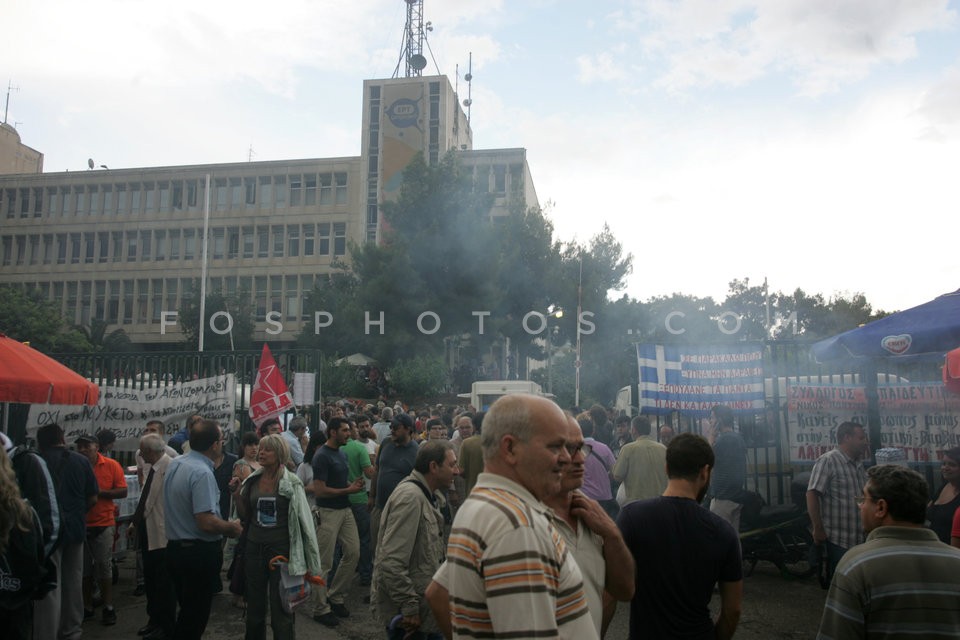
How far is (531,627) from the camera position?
72.5 inches

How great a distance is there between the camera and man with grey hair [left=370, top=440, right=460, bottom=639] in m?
4.29

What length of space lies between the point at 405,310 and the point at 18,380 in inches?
1164

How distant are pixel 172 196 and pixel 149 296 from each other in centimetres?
824

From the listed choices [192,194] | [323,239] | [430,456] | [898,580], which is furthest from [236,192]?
[898,580]

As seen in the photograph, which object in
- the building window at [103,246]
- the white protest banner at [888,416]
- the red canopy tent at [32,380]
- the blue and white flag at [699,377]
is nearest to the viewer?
the red canopy tent at [32,380]

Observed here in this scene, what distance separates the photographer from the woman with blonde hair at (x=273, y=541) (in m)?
5.27

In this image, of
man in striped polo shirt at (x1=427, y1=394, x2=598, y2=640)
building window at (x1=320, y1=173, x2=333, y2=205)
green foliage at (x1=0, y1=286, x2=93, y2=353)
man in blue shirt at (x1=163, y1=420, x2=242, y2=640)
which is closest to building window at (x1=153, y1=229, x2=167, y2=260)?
building window at (x1=320, y1=173, x2=333, y2=205)

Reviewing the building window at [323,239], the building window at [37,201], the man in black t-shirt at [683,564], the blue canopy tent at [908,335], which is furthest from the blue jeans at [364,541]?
the building window at [37,201]

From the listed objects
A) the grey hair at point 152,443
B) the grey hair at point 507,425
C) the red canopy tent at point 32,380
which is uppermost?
the red canopy tent at point 32,380

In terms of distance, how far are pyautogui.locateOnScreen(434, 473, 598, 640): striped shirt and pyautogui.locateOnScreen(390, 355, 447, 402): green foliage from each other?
29541 millimetres

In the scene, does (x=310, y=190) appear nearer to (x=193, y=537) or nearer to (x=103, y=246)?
(x=103, y=246)

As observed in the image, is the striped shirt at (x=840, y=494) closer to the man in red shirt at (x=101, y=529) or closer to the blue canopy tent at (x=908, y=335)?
the blue canopy tent at (x=908, y=335)

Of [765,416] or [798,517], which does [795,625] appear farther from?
[765,416]

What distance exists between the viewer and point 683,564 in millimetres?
3252
